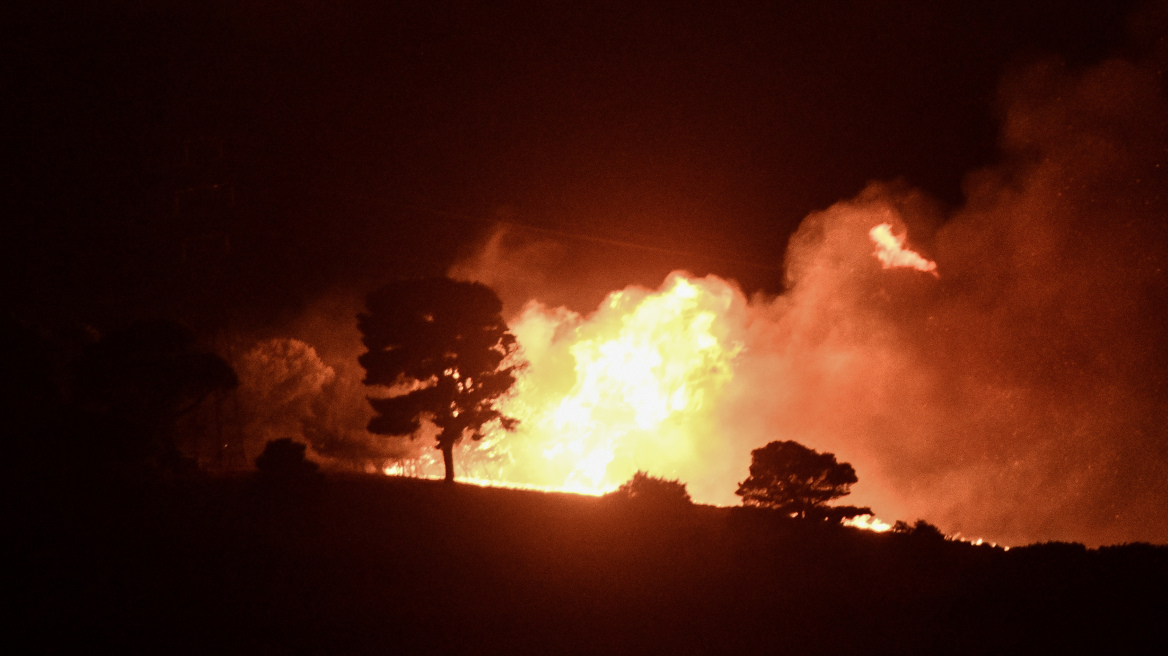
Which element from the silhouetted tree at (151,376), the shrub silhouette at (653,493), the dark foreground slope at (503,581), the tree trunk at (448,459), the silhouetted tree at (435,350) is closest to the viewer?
the dark foreground slope at (503,581)

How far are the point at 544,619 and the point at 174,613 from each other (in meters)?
6.78

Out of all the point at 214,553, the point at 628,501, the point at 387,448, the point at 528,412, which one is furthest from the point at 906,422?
the point at 214,553

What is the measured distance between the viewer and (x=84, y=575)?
15.9 metres

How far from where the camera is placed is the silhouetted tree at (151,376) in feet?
85.7

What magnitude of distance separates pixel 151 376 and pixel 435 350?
936 cm

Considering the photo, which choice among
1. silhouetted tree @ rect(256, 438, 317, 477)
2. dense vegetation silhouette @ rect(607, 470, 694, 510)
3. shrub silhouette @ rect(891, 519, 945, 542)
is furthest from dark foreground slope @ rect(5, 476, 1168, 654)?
silhouetted tree @ rect(256, 438, 317, 477)

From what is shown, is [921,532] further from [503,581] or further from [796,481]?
[503,581]

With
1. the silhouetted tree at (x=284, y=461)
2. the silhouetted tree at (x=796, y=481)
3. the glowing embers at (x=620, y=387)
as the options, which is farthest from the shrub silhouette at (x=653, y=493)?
the glowing embers at (x=620, y=387)

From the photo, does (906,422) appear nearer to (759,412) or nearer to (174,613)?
(759,412)

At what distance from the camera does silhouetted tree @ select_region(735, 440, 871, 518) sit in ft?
85.8

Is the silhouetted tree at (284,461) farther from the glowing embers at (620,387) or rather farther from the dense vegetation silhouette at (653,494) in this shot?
the glowing embers at (620,387)

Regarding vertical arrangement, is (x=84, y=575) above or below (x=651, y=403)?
below

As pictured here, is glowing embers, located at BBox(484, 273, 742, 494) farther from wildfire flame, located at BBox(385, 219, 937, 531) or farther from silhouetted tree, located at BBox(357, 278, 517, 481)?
silhouetted tree, located at BBox(357, 278, 517, 481)

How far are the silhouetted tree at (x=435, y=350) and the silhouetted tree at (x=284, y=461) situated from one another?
3.65 metres
